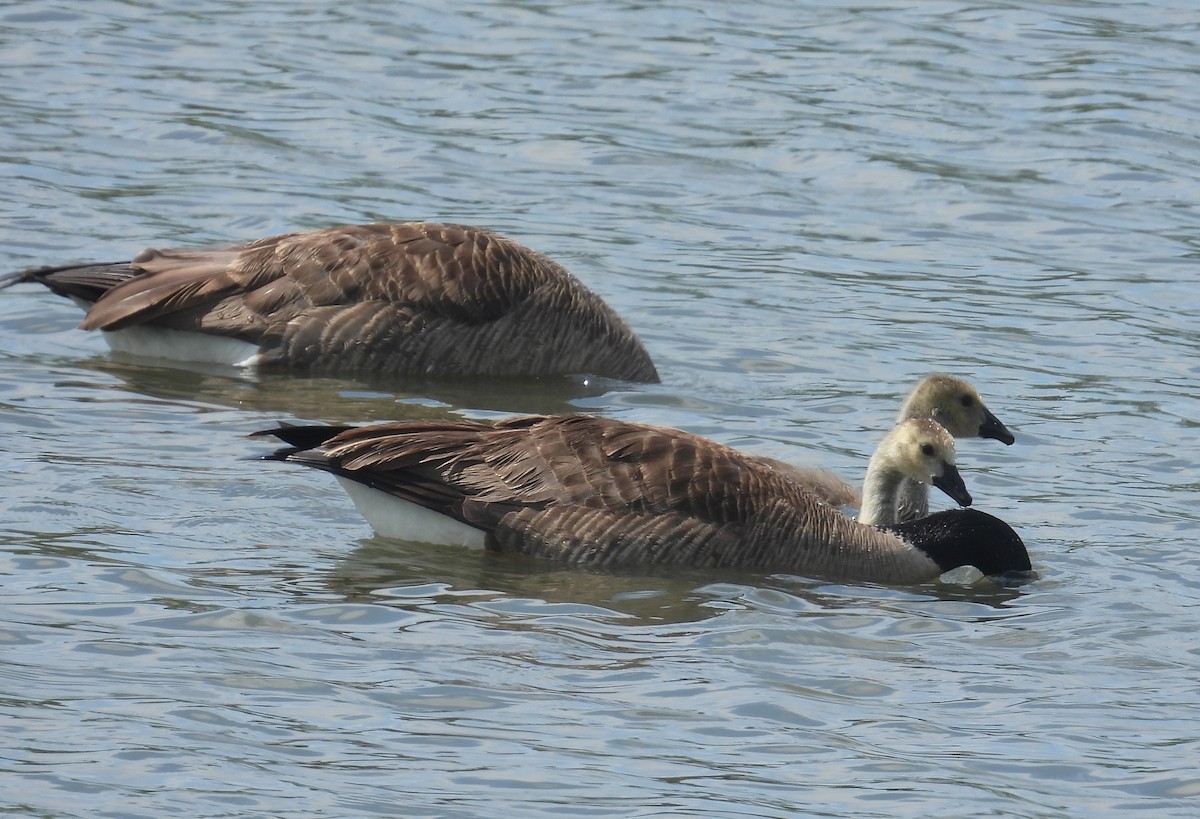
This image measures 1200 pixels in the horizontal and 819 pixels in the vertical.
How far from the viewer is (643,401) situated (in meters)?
14.7

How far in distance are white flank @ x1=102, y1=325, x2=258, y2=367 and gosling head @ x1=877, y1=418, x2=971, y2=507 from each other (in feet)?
16.1

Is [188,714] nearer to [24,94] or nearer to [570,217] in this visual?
[570,217]

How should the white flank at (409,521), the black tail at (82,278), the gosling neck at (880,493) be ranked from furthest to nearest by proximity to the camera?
1. the black tail at (82,278)
2. the gosling neck at (880,493)
3. the white flank at (409,521)

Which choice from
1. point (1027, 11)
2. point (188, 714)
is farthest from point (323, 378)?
point (1027, 11)

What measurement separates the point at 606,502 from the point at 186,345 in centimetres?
468

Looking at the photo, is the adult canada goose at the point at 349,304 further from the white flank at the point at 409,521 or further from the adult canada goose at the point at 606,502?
the white flank at the point at 409,521

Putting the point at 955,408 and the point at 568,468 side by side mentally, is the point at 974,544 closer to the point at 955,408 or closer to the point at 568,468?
the point at 955,408

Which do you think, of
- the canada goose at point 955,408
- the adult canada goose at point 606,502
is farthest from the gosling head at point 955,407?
the adult canada goose at point 606,502

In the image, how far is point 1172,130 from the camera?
20.7 meters

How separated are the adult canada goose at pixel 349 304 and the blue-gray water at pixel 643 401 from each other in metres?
0.31

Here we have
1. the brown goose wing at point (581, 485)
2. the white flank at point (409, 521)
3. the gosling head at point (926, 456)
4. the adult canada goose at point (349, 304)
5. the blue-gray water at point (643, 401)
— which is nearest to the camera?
the blue-gray water at point (643, 401)

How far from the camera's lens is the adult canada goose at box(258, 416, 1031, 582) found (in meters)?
11.0

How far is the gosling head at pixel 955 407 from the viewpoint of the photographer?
41.9 feet

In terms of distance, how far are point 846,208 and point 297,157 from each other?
487 centimetres
